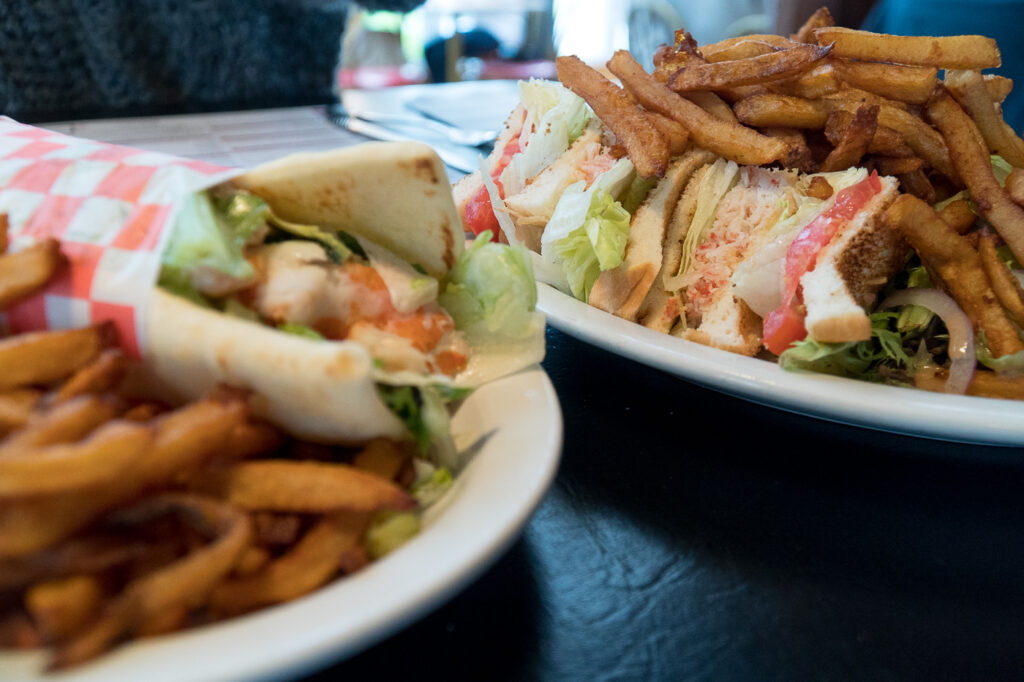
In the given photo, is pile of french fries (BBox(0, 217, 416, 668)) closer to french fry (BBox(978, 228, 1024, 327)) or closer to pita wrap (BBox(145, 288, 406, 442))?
pita wrap (BBox(145, 288, 406, 442))

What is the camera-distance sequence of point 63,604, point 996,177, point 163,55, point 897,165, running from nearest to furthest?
point 63,604 → point 897,165 → point 996,177 → point 163,55

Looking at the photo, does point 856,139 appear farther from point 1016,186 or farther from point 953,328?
point 953,328

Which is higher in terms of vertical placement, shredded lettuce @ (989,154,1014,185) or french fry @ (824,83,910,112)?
french fry @ (824,83,910,112)

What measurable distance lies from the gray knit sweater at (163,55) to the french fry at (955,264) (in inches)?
160

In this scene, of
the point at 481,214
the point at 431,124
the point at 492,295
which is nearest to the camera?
the point at 492,295

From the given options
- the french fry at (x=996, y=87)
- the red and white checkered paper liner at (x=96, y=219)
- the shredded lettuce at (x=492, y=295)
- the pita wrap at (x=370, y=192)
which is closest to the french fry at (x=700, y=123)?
the french fry at (x=996, y=87)

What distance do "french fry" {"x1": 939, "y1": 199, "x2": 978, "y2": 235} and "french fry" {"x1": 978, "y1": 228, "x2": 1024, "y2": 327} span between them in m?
0.12

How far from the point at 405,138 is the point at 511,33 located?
9420 mm

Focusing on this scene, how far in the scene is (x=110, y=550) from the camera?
741 millimetres

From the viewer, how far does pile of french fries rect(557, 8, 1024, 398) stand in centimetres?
181

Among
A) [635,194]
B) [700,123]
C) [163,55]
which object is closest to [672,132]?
[700,123]

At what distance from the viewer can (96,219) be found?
1031 mm

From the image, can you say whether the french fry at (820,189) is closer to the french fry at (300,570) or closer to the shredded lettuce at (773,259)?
the shredded lettuce at (773,259)

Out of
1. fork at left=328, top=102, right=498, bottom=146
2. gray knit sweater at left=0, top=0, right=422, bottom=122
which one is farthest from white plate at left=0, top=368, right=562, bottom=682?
gray knit sweater at left=0, top=0, right=422, bottom=122
